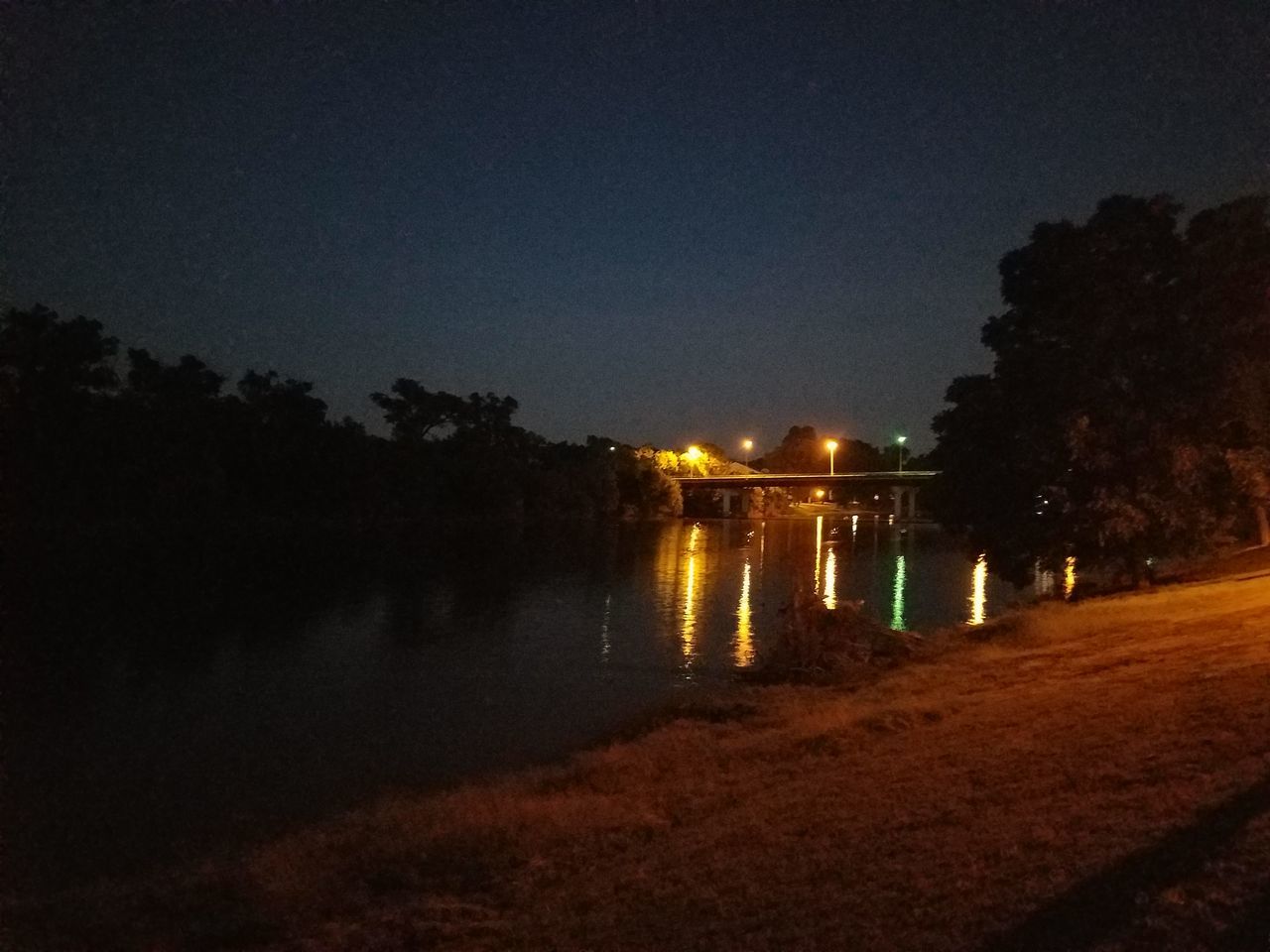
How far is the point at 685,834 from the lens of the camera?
42.3ft

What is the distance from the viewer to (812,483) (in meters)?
136

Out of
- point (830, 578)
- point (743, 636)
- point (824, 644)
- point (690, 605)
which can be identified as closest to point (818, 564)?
point (830, 578)

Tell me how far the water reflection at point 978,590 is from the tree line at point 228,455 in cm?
5647

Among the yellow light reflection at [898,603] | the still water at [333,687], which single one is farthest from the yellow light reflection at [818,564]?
the yellow light reflection at [898,603]

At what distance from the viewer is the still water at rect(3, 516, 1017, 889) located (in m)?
19.6

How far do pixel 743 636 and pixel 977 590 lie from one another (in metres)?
22.3

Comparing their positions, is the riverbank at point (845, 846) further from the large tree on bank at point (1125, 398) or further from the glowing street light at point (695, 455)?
the glowing street light at point (695, 455)

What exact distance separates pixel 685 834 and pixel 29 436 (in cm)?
7621

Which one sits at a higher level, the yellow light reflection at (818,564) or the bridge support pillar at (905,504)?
the bridge support pillar at (905,504)

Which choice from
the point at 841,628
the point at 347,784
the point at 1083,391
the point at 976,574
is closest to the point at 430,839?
the point at 347,784

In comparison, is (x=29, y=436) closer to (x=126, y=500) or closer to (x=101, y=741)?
(x=126, y=500)

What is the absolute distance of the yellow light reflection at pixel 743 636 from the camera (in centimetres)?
3525

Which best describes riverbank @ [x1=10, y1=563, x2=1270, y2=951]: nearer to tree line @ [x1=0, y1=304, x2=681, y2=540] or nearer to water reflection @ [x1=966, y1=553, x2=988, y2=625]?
water reflection @ [x1=966, y1=553, x2=988, y2=625]

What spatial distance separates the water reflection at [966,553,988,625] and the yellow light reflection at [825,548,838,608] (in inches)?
222
